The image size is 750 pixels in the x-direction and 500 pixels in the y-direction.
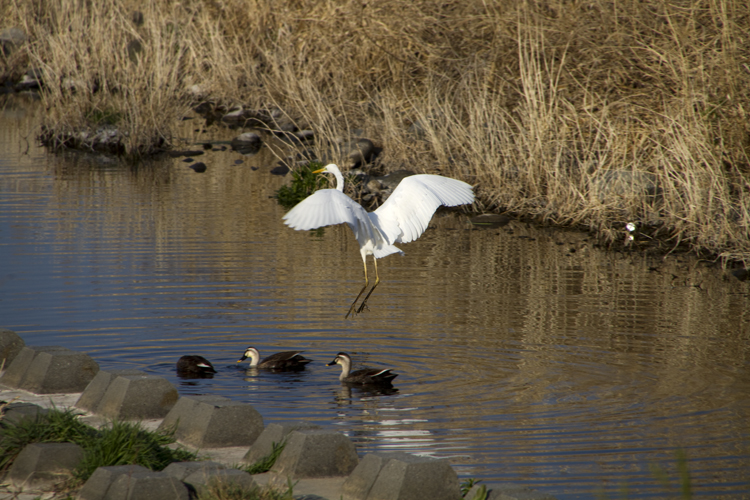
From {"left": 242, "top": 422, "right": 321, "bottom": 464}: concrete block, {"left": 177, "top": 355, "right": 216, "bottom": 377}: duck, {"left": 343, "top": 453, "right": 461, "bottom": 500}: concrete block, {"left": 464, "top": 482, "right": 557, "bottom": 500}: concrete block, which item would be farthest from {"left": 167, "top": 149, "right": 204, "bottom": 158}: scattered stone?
{"left": 464, "top": 482, "right": 557, "bottom": 500}: concrete block

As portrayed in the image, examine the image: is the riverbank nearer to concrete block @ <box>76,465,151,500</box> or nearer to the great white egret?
concrete block @ <box>76,465,151,500</box>

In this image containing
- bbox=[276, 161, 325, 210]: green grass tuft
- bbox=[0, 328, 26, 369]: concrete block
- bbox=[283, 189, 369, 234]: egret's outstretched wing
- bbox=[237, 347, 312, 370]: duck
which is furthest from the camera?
bbox=[276, 161, 325, 210]: green grass tuft

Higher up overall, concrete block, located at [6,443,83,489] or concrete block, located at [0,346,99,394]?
concrete block, located at [0,346,99,394]

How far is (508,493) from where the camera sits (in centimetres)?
415

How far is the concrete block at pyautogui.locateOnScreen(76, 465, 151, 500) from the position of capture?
4.25 meters

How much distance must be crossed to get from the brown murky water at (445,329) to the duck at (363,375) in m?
0.11

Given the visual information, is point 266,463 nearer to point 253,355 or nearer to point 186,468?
point 186,468

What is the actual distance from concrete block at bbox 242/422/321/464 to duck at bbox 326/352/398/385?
2.17m

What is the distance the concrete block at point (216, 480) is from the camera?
409cm

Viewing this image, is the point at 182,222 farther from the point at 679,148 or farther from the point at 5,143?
the point at 5,143

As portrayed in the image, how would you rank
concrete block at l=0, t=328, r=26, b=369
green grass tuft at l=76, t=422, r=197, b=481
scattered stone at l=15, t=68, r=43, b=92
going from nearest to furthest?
green grass tuft at l=76, t=422, r=197, b=481 → concrete block at l=0, t=328, r=26, b=369 → scattered stone at l=15, t=68, r=43, b=92

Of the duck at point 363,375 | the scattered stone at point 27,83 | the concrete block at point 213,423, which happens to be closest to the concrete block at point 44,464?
the concrete block at point 213,423

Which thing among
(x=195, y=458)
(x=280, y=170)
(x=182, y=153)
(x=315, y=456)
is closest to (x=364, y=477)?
(x=315, y=456)

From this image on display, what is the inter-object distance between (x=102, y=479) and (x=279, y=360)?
3291mm
